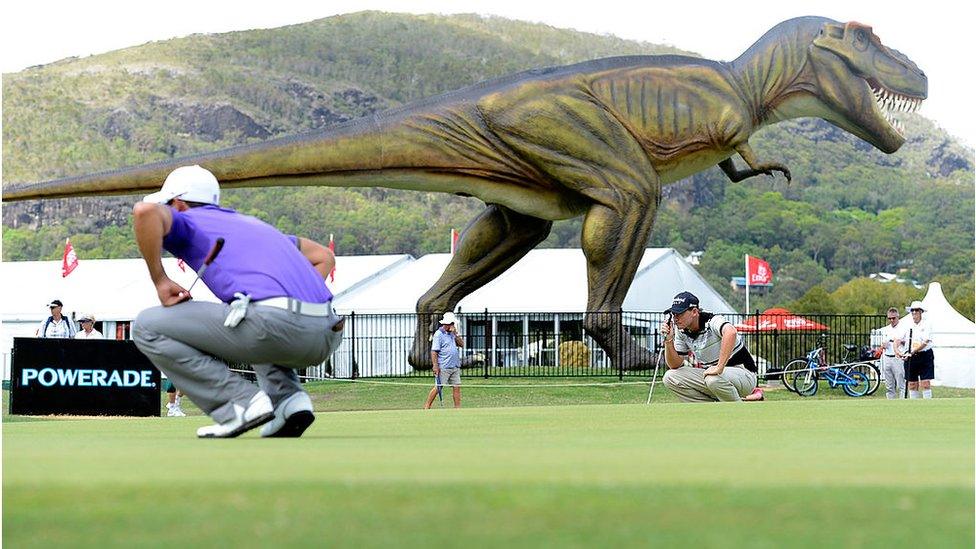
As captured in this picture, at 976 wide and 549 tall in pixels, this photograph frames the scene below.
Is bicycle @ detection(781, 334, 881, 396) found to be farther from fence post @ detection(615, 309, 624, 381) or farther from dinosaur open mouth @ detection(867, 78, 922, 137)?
fence post @ detection(615, 309, 624, 381)

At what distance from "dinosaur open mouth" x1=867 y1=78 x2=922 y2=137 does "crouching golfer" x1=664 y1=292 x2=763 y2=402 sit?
6.80m

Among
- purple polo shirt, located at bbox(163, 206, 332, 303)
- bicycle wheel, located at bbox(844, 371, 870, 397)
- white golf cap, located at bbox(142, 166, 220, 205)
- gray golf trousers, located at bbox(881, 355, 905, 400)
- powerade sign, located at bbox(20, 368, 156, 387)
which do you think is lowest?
bicycle wheel, located at bbox(844, 371, 870, 397)

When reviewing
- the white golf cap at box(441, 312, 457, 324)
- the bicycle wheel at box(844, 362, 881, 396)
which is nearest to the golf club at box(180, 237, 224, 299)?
the white golf cap at box(441, 312, 457, 324)

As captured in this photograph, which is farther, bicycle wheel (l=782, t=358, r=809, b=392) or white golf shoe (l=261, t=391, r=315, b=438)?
bicycle wheel (l=782, t=358, r=809, b=392)

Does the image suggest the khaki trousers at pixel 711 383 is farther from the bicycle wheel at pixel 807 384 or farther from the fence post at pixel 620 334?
the bicycle wheel at pixel 807 384

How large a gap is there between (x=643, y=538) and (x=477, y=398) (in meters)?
19.7

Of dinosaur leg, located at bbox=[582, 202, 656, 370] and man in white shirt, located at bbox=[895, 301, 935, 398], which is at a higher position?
dinosaur leg, located at bbox=[582, 202, 656, 370]

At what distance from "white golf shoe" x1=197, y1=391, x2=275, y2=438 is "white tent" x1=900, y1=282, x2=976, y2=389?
27.7 metres

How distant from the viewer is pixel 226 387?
6891 millimetres

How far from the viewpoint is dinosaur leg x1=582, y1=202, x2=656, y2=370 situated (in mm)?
17453

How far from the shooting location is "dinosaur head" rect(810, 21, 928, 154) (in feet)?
61.2

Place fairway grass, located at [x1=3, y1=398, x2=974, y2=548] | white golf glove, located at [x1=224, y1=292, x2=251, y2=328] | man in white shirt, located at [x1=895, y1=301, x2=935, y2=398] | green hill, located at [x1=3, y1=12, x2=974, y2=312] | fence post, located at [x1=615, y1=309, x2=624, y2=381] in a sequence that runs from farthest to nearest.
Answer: green hill, located at [x1=3, y1=12, x2=974, y2=312]
man in white shirt, located at [x1=895, y1=301, x2=935, y2=398]
fence post, located at [x1=615, y1=309, x2=624, y2=381]
white golf glove, located at [x1=224, y1=292, x2=251, y2=328]
fairway grass, located at [x1=3, y1=398, x2=974, y2=548]

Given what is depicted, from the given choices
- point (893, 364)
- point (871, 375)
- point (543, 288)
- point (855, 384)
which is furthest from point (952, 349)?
point (893, 364)

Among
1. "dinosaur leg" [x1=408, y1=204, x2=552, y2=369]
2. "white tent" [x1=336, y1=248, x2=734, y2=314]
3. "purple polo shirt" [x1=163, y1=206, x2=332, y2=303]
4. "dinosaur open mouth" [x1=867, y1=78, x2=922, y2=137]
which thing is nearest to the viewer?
"purple polo shirt" [x1=163, y1=206, x2=332, y2=303]
